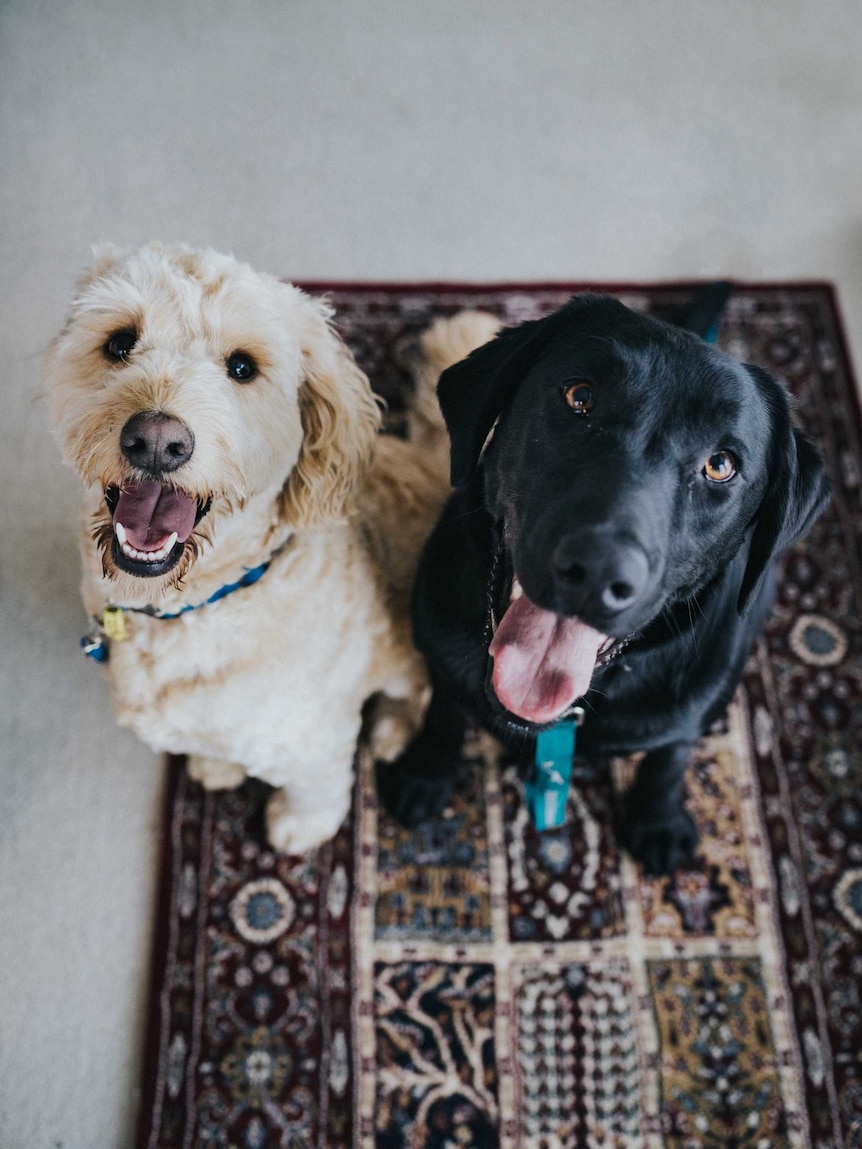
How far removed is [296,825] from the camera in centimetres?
168

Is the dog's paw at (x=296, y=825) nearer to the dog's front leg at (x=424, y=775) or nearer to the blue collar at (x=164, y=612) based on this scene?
the dog's front leg at (x=424, y=775)

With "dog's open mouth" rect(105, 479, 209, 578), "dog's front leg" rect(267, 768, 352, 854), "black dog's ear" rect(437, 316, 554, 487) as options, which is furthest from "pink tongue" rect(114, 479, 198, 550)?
"dog's front leg" rect(267, 768, 352, 854)

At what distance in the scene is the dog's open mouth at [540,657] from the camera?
1.18 m

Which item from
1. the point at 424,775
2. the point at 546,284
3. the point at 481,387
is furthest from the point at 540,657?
the point at 546,284

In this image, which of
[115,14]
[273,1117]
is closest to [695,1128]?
[273,1117]

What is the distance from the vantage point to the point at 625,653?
1.26 m

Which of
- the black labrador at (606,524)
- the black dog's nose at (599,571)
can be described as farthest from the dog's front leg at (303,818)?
the black dog's nose at (599,571)

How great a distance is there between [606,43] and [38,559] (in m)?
2.06

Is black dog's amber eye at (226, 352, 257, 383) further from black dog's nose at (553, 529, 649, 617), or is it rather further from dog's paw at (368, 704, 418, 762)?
dog's paw at (368, 704, 418, 762)

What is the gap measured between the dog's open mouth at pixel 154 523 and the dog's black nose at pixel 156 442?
0.07 meters

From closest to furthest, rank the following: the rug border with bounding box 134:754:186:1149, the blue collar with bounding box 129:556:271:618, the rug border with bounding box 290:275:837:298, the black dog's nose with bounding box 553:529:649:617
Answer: the black dog's nose with bounding box 553:529:649:617
the blue collar with bounding box 129:556:271:618
the rug border with bounding box 134:754:186:1149
the rug border with bounding box 290:275:837:298

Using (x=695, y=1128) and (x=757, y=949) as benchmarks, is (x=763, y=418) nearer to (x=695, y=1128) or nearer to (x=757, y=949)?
(x=757, y=949)

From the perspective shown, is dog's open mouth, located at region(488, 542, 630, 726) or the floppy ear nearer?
dog's open mouth, located at region(488, 542, 630, 726)

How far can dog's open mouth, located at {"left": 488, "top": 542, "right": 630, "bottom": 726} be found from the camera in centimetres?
118
